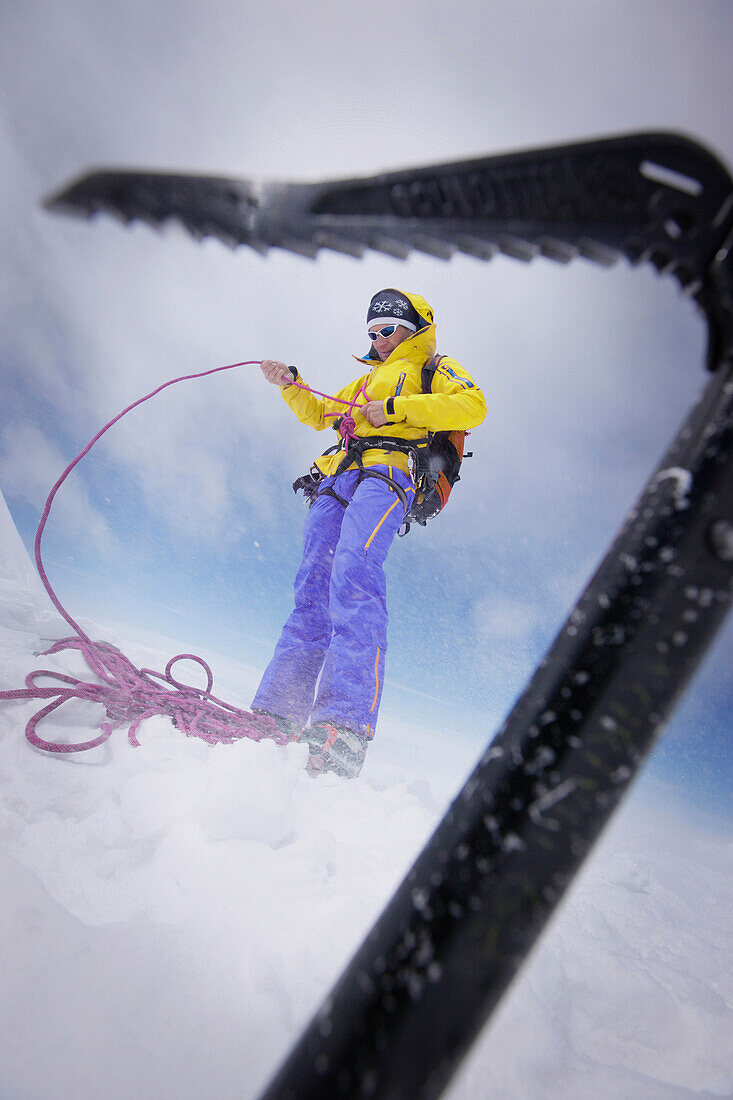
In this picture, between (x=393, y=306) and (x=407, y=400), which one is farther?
(x=393, y=306)

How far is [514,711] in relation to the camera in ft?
0.74

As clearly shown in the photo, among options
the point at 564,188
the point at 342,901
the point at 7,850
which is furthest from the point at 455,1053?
the point at 7,850

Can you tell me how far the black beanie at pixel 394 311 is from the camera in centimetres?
141

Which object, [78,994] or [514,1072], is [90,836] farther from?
[514,1072]

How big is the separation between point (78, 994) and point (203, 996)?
0.11 metres

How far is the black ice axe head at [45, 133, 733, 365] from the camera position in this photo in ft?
0.78

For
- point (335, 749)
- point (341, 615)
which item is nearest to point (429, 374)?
point (341, 615)

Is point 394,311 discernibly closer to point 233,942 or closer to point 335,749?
point 335,749

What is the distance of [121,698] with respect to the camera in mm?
1030

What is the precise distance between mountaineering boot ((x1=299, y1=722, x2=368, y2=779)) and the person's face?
3.64ft

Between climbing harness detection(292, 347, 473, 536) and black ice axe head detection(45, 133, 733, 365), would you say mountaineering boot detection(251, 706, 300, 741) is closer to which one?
climbing harness detection(292, 347, 473, 536)

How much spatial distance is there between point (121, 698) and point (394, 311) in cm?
127

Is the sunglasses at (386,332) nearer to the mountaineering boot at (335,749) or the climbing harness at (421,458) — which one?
the climbing harness at (421,458)

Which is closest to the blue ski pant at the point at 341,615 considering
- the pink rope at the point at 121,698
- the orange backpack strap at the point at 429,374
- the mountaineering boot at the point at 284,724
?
the mountaineering boot at the point at 284,724
